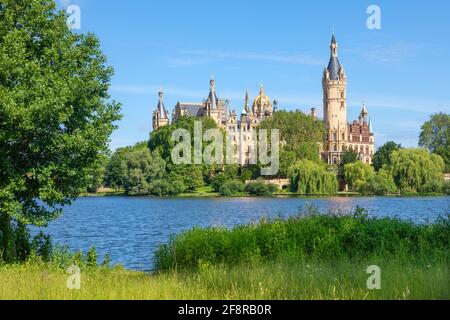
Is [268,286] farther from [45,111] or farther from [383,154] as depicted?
[383,154]

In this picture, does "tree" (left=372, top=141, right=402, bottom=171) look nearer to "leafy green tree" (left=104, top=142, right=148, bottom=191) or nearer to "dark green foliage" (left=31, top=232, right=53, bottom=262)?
"leafy green tree" (left=104, top=142, right=148, bottom=191)

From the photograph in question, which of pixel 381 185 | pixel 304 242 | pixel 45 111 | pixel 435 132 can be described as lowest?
pixel 304 242

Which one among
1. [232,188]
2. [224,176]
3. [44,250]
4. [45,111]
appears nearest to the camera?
[45,111]

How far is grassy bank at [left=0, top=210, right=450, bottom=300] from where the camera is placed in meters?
8.65

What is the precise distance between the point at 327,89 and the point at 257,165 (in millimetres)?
47927

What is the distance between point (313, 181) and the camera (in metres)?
74.4

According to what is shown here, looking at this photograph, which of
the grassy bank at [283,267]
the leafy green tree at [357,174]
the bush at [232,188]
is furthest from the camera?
the bush at [232,188]

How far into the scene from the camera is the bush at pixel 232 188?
262 feet

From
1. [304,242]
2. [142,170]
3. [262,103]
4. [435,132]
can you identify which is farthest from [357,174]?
[262,103]

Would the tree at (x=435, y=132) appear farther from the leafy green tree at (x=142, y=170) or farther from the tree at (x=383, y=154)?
the leafy green tree at (x=142, y=170)

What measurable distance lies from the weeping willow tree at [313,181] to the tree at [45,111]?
198ft

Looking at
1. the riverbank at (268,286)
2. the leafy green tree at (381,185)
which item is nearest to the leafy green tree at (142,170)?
the leafy green tree at (381,185)

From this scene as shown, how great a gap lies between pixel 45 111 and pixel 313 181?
208 feet
